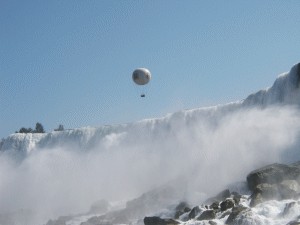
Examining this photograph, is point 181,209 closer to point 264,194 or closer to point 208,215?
point 208,215

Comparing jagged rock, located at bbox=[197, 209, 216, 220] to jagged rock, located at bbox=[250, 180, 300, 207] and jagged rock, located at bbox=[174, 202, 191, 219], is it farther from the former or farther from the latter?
jagged rock, located at bbox=[174, 202, 191, 219]

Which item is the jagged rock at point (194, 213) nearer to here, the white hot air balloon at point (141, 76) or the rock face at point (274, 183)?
the rock face at point (274, 183)

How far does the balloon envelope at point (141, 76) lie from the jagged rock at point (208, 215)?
26.8ft

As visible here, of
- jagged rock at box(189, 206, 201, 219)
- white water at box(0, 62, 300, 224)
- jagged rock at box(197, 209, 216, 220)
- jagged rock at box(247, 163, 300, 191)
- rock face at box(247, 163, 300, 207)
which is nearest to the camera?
jagged rock at box(197, 209, 216, 220)


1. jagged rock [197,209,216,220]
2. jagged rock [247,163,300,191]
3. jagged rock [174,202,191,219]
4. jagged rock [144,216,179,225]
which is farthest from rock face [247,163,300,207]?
jagged rock [144,216,179,225]

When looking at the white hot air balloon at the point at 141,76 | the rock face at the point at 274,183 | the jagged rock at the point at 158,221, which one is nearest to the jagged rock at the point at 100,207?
the jagged rock at the point at 158,221

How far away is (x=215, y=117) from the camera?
43031 mm

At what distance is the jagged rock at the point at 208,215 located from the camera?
21266 millimetres

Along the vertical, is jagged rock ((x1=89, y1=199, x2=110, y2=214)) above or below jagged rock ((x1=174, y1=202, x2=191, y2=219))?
below

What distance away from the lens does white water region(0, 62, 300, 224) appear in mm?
32094

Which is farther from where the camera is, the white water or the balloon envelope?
the white water

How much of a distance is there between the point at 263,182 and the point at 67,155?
3372 cm

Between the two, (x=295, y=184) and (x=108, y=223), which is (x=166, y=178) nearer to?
(x=108, y=223)

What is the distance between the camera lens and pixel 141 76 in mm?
26125
